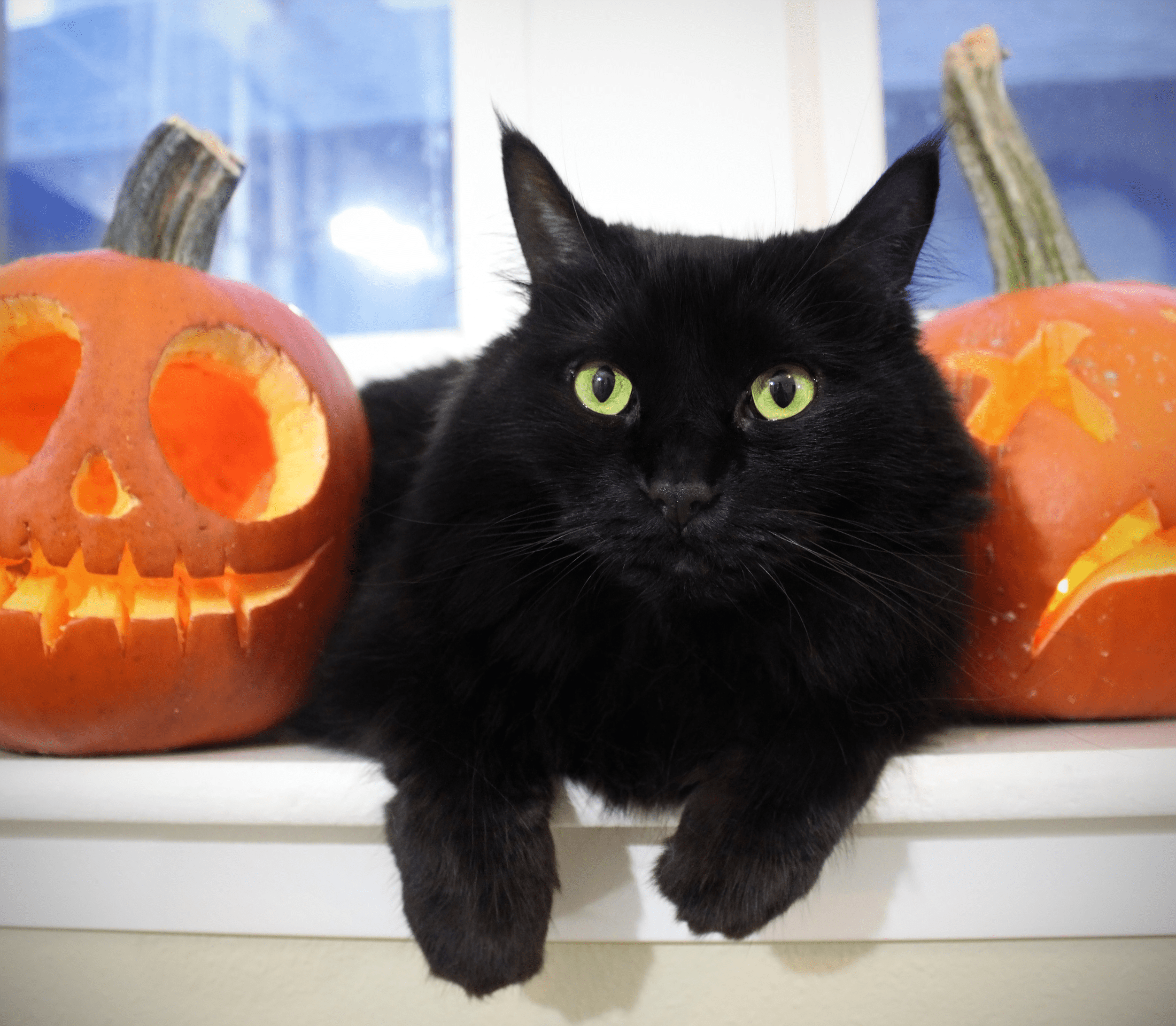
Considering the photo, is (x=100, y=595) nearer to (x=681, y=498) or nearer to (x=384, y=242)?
(x=681, y=498)

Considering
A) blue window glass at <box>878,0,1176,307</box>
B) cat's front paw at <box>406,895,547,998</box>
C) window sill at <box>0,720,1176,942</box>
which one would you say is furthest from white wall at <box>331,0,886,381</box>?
cat's front paw at <box>406,895,547,998</box>

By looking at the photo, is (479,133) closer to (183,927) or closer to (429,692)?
(429,692)

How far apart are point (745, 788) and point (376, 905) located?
0.39m

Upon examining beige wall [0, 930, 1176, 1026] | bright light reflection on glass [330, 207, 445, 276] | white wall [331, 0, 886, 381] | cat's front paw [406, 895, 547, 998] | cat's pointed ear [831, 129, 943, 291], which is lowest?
beige wall [0, 930, 1176, 1026]

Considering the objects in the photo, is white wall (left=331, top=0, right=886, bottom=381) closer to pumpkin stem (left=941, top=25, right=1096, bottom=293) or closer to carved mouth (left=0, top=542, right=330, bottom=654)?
pumpkin stem (left=941, top=25, right=1096, bottom=293)

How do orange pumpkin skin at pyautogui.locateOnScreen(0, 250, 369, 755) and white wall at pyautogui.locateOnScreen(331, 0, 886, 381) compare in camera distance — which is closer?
orange pumpkin skin at pyautogui.locateOnScreen(0, 250, 369, 755)

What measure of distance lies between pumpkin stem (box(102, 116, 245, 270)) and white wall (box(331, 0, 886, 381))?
0.46m

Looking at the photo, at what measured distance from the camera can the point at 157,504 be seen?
0.88 metres

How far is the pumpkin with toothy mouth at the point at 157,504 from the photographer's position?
34.4 inches

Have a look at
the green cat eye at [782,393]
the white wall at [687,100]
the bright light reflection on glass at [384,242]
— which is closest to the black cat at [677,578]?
the green cat eye at [782,393]

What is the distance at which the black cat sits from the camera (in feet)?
2.44

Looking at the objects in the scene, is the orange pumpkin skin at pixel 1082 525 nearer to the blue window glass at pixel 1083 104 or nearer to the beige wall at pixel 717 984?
the beige wall at pixel 717 984

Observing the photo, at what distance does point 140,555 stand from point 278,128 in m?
1.15

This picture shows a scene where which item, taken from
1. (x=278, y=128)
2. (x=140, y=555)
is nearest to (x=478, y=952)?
(x=140, y=555)
